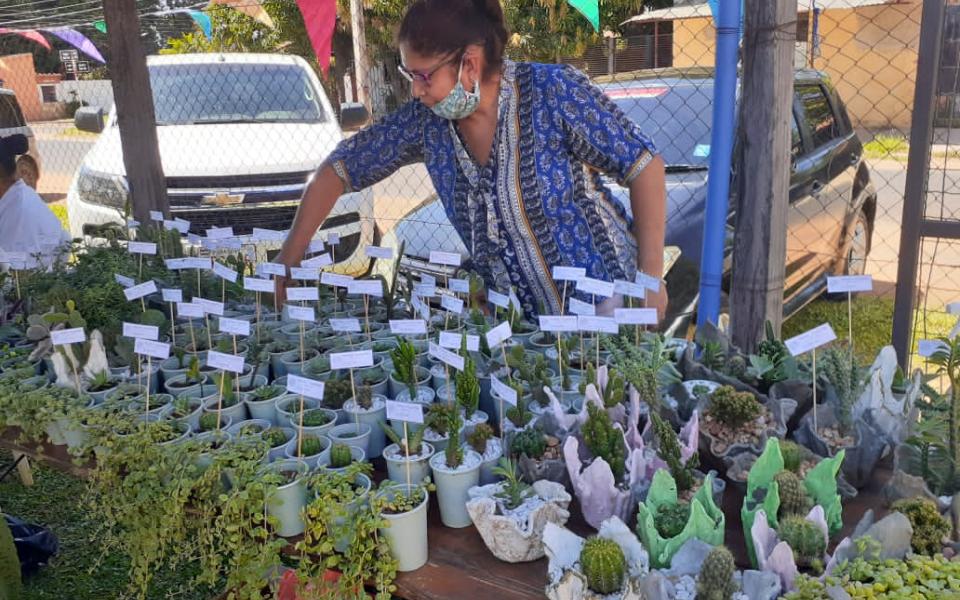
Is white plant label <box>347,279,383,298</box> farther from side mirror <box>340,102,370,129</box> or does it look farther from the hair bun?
side mirror <box>340,102,370,129</box>

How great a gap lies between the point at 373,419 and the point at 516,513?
1.61ft

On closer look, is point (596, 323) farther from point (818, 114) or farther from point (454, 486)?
point (818, 114)

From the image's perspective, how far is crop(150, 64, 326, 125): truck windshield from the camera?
520 cm

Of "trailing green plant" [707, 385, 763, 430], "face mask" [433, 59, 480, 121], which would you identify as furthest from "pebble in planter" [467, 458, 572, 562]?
"face mask" [433, 59, 480, 121]

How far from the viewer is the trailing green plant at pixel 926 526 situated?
3.70 ft

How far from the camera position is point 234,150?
16.2 ft

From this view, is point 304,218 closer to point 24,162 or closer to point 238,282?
point 238,282

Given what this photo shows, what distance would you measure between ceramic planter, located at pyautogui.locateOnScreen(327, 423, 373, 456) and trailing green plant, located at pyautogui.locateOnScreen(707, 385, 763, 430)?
2.34 feet

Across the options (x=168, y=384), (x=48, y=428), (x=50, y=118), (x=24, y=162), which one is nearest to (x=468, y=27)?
(x=168, y=384)

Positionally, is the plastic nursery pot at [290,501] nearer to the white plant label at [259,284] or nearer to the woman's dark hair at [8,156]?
the white plant label at [259,284]

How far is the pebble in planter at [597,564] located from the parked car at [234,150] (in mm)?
3483

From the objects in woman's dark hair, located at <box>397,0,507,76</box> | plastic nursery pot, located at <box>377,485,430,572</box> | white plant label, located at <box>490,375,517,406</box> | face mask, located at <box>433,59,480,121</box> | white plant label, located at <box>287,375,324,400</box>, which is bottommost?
plastic nursery pot, located at <box>377,485,430,572</box>

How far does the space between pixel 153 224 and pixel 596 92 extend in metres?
2.11

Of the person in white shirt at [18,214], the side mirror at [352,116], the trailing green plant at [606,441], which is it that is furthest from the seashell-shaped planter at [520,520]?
the side mirror at [352,116]
